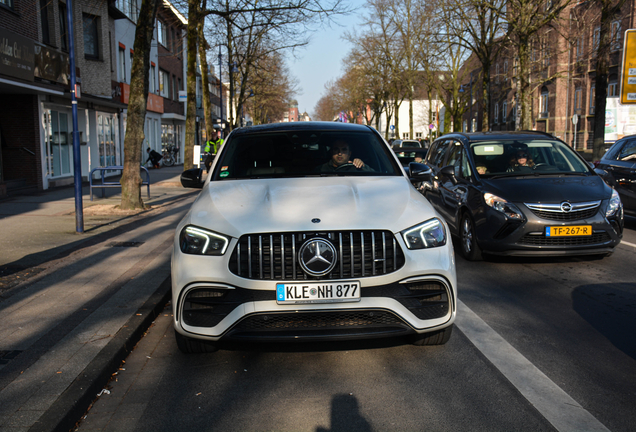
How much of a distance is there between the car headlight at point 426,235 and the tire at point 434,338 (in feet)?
2.19

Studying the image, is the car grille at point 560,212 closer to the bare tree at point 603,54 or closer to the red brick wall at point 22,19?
the bare tree at point 603,54

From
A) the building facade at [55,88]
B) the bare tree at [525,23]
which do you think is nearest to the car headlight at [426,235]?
the building facade at [55,88]

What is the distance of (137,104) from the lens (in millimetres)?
12953

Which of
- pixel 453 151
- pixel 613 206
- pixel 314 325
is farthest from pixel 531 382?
pixel 453 151

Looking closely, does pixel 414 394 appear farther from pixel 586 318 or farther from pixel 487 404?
pixel 586 318

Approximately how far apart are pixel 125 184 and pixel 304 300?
34.1 ft

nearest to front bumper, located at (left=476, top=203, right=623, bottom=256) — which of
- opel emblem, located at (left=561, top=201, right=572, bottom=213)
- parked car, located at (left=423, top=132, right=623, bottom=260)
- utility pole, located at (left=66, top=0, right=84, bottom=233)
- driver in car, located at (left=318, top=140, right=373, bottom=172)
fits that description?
parked car, located at (left=423, top=132, right=623, bottom=260)

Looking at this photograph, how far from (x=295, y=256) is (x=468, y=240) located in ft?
14.8

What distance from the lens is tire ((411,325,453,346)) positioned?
4.21 meters

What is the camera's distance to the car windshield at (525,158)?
26.3 feet

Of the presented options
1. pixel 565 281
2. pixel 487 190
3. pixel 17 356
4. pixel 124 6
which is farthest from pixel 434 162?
pixel 124 6

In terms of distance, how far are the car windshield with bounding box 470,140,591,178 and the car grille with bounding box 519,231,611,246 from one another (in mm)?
1137

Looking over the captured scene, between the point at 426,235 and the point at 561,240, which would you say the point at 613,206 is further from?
the point at 426,235

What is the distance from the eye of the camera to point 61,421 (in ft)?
9.97
